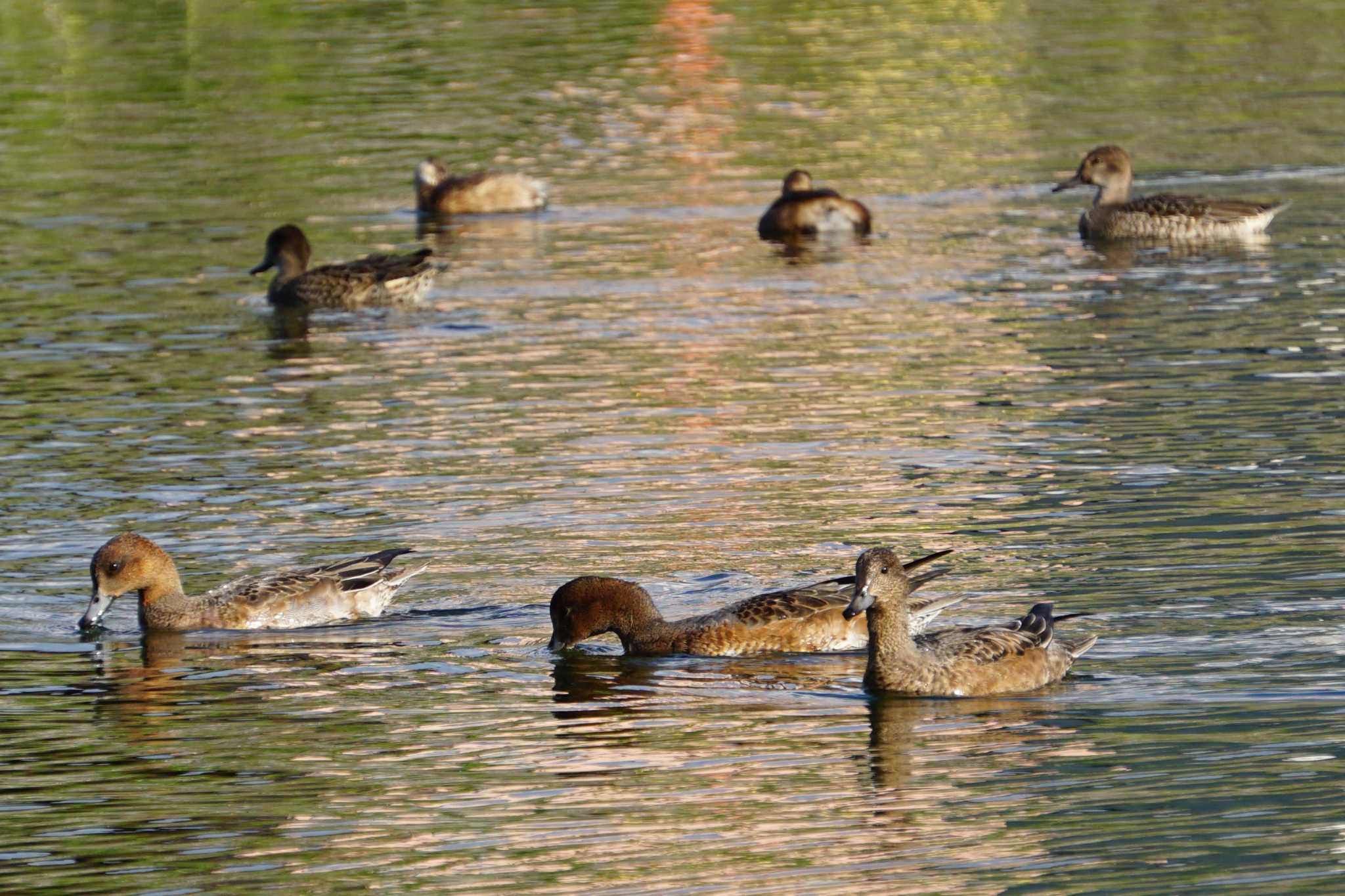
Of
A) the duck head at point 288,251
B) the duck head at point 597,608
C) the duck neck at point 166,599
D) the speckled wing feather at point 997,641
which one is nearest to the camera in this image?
the speckled wing feather at point 997,641

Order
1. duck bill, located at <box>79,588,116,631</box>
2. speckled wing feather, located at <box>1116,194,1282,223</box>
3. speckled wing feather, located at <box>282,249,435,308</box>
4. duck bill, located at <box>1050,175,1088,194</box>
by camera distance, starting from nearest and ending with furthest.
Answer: duck bill, located at <box>79,588,116,631</box>, speckled wing feather, located at <box>282,249,435,308</box>, speckled wing feather, located at <box>1116,194,1282,223</box>, duck bill, located at <box>1050,175,1088,194</box>

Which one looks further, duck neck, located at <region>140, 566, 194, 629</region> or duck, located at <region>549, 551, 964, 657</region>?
duck neck, located at <region>140, 566, 194, 629</region>

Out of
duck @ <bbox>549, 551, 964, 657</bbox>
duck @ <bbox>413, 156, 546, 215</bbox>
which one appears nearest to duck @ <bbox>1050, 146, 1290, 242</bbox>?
duck @ <bbox>413, 156, 546, 215</bbox>

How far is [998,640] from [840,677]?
3.80ft

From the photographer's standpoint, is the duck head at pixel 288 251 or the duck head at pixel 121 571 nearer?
the duck head at pixel 121 571

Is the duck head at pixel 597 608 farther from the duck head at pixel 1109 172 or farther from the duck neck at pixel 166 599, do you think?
the duck head at pixel 1109 172

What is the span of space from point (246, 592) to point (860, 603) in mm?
4154

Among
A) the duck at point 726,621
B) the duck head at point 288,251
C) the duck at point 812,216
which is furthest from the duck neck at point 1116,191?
the duck at point 726,621

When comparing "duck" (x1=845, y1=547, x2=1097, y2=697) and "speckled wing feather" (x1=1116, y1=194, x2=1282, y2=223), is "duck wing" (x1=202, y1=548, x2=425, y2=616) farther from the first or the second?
"speckled wing feather" (x1=1116, y1=194, x2=1282, y2=223)

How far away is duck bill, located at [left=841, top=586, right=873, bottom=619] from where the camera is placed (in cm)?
1273

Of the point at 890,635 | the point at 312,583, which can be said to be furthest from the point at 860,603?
the point at 312,583

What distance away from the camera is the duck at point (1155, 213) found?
1123 inches

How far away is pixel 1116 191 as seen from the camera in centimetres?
3000

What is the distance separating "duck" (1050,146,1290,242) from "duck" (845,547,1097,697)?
54.2ft
